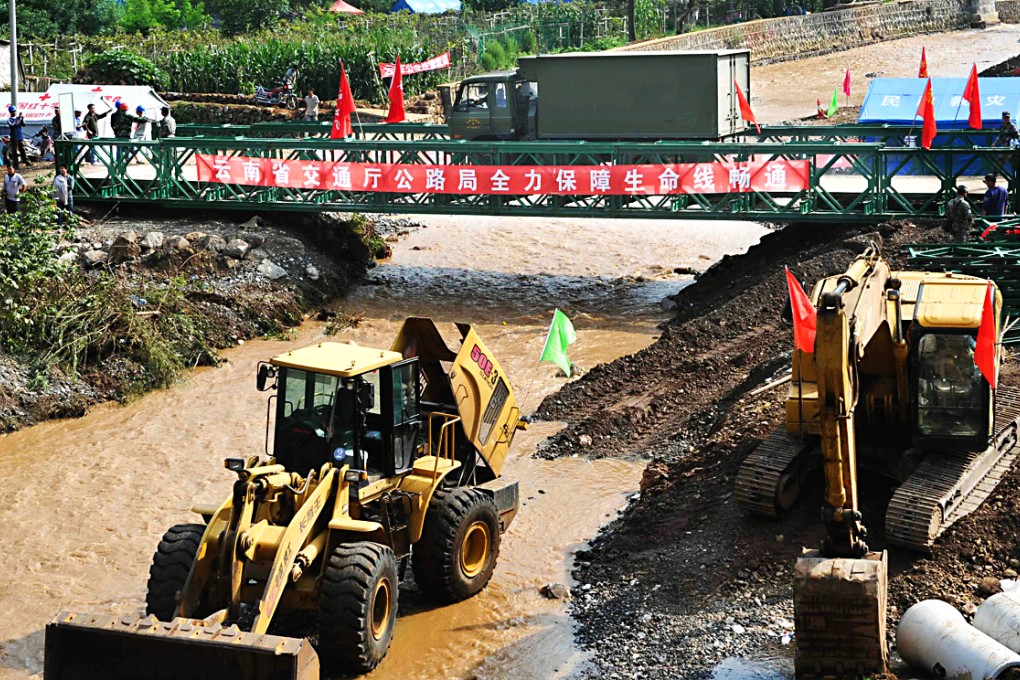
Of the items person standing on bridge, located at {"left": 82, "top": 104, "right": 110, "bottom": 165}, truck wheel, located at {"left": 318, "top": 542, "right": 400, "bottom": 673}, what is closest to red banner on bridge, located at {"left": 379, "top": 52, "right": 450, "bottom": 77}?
person standing on bridge, located at {"left": 82, "top": 104, "right": 110, "bottom": 165}

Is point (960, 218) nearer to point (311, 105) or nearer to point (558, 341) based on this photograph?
point (558, 341)

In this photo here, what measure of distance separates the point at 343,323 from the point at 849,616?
14351mm

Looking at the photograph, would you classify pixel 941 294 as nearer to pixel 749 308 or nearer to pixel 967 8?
pixel 749 308

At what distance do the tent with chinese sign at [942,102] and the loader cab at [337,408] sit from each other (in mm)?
20431

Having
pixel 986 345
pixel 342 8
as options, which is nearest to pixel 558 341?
pixel 986 345

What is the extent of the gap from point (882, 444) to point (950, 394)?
0.94 metres

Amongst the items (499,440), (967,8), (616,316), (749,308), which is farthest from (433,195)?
(967,8)

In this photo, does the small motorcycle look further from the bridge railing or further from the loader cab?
the loader cab

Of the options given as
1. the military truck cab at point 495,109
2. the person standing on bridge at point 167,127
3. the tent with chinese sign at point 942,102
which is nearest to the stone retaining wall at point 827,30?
the tent with chinese sign at point 942,102

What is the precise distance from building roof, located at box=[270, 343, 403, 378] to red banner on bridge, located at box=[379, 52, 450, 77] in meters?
26.6

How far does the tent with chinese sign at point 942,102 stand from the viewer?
1140 inches

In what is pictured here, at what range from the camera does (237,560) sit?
9.57m

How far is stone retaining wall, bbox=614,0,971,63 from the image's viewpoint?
1779 inches

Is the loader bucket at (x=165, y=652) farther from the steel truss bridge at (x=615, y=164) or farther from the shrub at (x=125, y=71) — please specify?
the shrub at (x=125, y=71)
